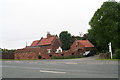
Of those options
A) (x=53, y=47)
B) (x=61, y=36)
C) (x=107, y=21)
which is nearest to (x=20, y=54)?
(x=53, y=47)

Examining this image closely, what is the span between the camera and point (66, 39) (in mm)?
99312

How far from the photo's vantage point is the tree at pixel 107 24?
44375 millimetres

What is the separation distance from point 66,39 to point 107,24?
53.3 metres

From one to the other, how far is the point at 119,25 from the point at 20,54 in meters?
31.7

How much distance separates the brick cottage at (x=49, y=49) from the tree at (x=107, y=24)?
16.9 m

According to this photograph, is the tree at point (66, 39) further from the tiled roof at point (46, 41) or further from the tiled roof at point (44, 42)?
the tiled roof at point (46, 41)

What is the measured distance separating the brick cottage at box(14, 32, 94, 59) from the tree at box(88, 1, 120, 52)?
55.5 feet

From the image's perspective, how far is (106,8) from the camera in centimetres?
4781

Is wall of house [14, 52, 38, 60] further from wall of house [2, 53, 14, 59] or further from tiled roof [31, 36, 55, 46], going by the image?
tiled roof [31, 36, 55, 46]

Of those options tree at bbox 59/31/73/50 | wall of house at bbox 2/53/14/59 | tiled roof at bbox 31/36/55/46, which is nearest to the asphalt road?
wall of house at bbox 2/53/14/59

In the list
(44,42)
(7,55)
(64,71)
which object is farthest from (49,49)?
(64,71)

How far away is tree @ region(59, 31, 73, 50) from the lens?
96769 millimetres

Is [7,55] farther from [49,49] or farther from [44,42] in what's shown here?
[44,42]

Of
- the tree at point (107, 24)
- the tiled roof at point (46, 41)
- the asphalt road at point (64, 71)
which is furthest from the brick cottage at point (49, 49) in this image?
→ the asphalt road at point (64, 71)
